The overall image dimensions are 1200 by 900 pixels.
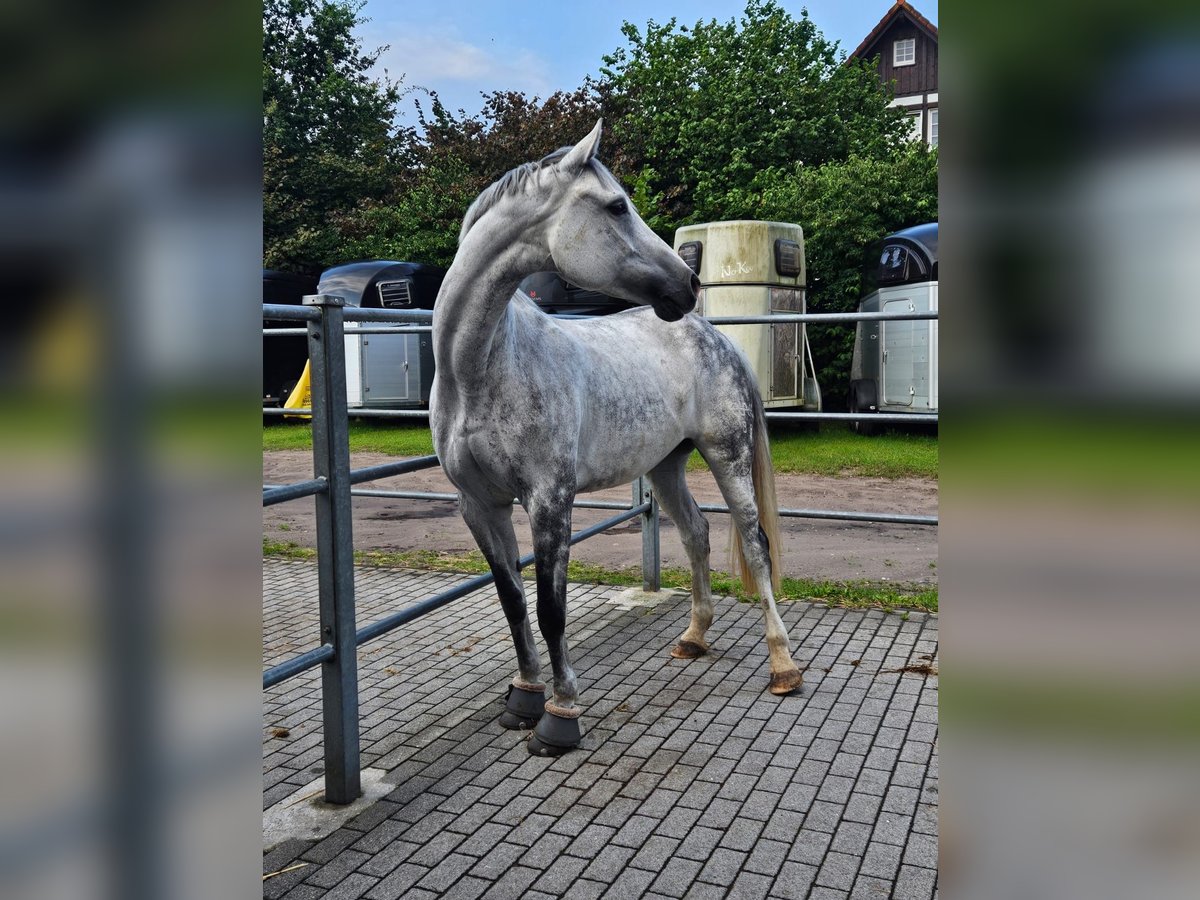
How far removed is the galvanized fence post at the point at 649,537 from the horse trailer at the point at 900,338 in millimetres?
5111

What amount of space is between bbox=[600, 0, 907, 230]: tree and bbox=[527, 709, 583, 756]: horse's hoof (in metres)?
12.5

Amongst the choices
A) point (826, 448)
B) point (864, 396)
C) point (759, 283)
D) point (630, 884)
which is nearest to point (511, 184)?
point (630, 884)

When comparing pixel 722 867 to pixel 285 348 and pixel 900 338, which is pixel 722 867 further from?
pixel 285 348

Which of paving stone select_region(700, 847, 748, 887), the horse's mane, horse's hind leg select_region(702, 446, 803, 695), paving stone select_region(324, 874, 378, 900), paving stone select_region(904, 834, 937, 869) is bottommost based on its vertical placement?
paving stone select_region(904, 834, 937, 869)

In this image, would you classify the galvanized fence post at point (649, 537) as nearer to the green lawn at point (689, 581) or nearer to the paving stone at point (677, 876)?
the green lawn at point (689, 581)

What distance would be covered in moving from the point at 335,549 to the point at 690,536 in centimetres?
173

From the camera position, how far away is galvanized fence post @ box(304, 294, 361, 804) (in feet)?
8.43

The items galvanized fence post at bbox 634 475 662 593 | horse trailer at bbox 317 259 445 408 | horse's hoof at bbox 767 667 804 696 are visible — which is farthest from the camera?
horse trailer at bbox 317 259 445 408

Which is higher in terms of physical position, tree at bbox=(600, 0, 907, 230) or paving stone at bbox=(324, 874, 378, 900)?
tree at bbox=(600, 0, 907, 230)

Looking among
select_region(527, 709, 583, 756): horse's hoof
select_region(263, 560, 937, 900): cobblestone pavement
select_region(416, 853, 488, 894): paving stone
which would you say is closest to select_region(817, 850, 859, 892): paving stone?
select_region(263, 560, 937, 900): cobblestone pavement

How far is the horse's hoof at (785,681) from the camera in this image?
3.43 m

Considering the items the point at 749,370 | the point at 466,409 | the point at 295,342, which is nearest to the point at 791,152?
the point at 295,342

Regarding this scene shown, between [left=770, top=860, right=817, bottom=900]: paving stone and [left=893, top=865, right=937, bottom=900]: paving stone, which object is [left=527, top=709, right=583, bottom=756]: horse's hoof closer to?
[left=770, top=860, right=817, bottom=900]: paving stone
